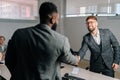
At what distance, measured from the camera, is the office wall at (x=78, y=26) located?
4273 millimetres

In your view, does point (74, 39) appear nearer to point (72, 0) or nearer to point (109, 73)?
point (72, 0)

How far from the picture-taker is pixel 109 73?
10.3ft

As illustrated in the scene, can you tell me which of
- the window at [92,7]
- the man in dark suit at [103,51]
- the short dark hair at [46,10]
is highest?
the window at [92,7]

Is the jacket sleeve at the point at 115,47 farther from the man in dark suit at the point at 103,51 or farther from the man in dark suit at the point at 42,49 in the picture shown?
the man in dark suit at the point at 42,49

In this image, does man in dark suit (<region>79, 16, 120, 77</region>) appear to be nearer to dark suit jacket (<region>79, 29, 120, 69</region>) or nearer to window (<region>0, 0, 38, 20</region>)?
dark suit jacket (<region>79, 29, 120, 69</region>)

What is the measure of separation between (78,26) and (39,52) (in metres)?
3.81

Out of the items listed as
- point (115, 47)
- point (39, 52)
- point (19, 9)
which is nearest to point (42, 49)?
point (39, 52)

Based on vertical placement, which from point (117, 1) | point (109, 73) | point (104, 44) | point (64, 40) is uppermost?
point (117, 1)

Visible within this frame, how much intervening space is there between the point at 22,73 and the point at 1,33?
3956 mm

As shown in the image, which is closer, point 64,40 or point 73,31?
point 64,40

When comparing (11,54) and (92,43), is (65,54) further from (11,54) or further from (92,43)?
(92,43)

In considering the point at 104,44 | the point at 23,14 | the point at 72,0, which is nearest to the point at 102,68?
the point at 104,44

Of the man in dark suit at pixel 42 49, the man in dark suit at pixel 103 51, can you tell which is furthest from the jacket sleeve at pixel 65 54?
the man in dark suit at pixel 103 51

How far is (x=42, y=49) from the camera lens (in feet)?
5.07
